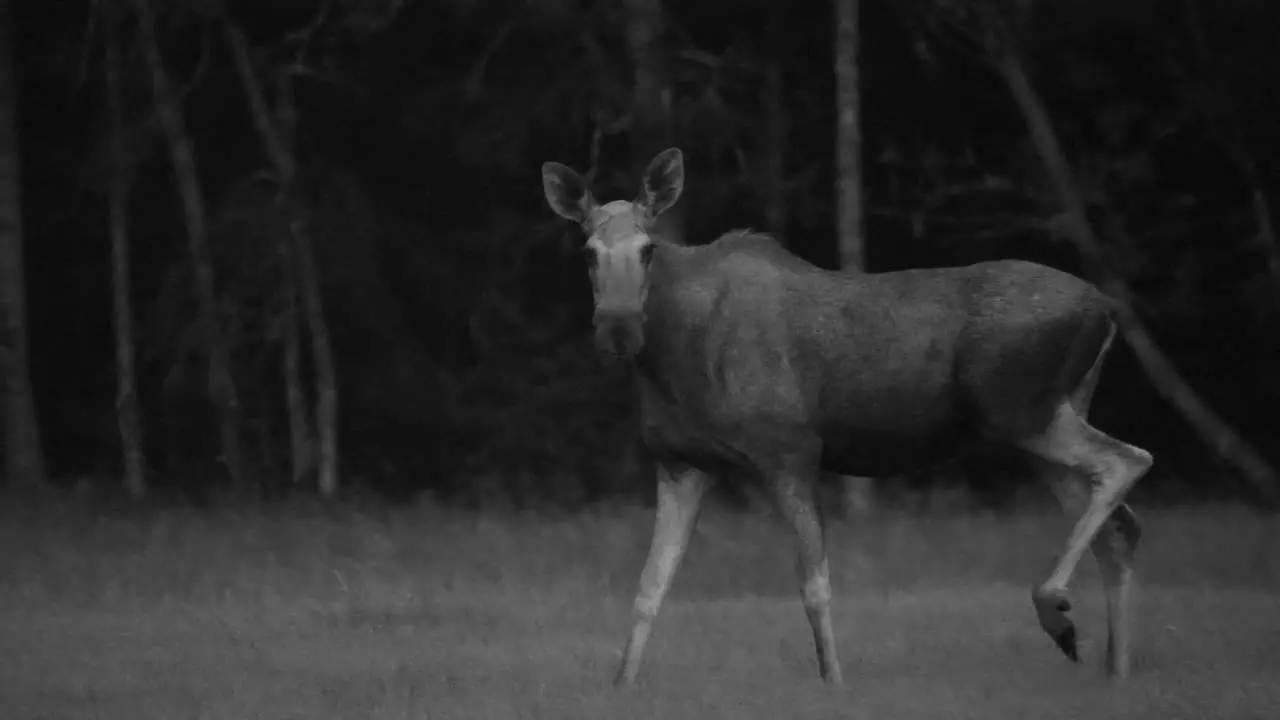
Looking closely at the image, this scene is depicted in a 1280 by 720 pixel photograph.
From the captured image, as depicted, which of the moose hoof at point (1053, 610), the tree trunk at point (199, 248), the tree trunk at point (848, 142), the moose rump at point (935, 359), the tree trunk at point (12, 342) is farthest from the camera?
the tree trunk at point (199, 248)

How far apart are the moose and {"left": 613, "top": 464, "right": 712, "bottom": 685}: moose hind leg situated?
10mm

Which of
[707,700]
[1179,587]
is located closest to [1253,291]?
[1179,587]

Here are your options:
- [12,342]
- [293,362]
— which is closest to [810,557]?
[12,342]

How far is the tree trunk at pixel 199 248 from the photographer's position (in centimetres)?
2395

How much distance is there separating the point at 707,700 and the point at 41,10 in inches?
849

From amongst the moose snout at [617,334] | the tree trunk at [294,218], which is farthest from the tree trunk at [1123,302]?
the moose snout at [617,334]

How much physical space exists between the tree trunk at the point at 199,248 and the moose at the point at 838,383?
47.6 feet

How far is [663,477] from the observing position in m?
9.93

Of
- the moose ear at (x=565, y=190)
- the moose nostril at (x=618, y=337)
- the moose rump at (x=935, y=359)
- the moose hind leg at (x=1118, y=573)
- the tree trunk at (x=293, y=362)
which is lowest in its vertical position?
the tree trunk at (x=293, y=362)

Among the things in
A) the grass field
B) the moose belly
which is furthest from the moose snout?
the grass field

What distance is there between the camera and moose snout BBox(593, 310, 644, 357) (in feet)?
30.3

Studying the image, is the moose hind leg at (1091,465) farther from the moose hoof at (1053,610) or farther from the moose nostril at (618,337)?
the moose nostril at (618,337)

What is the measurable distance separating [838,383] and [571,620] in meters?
3.64

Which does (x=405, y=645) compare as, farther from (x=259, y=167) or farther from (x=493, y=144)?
(x=259, y=167)
